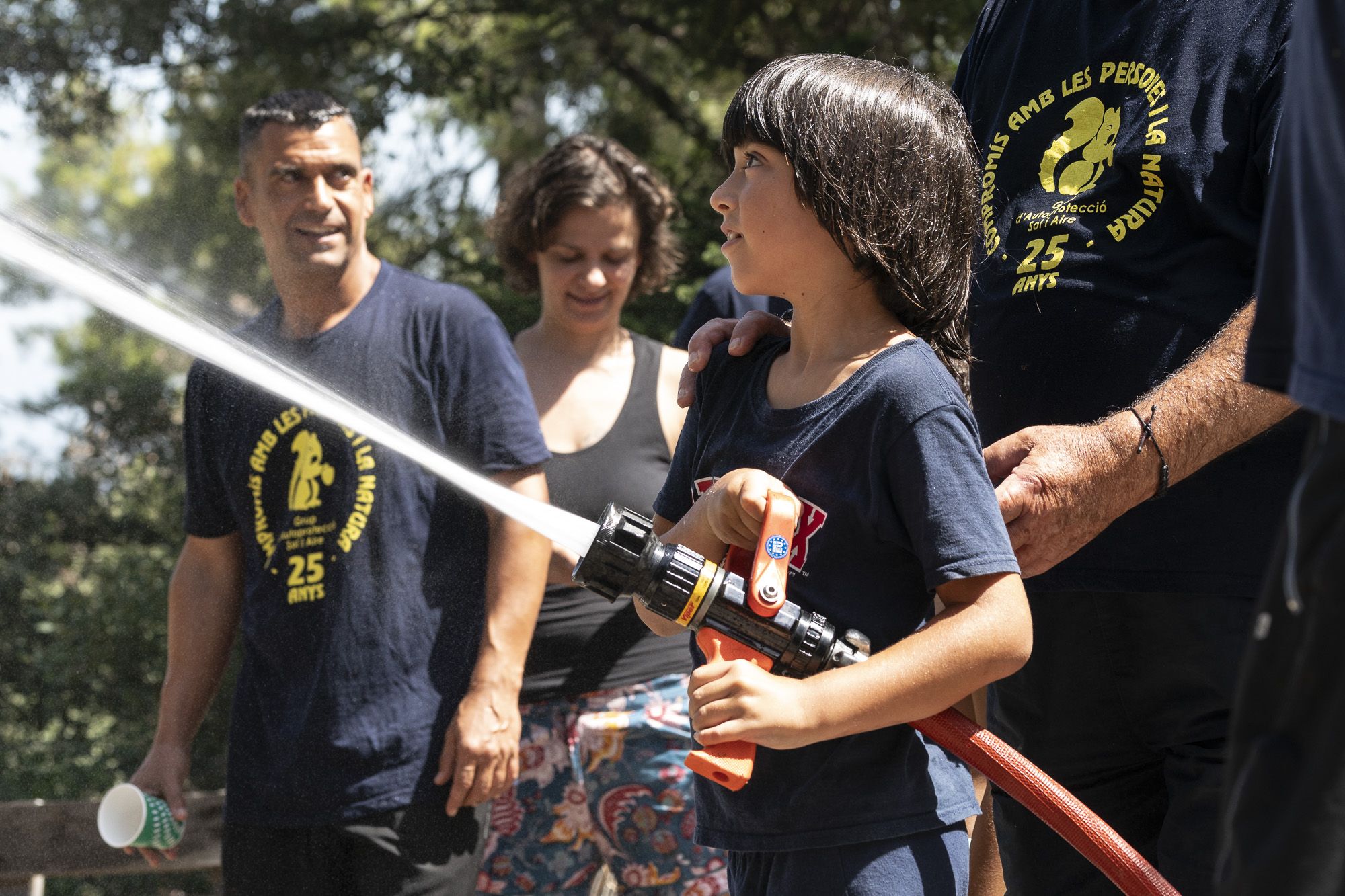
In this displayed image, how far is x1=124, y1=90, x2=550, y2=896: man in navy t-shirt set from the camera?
2904mm

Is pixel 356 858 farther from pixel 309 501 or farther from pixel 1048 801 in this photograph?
pixel 1048 801

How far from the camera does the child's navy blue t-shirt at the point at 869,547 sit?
1.77m

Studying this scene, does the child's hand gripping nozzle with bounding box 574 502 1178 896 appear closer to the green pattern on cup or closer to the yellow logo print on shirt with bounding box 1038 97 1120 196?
the yellow logo print on shirt with bounding box 1038 97 1120 196

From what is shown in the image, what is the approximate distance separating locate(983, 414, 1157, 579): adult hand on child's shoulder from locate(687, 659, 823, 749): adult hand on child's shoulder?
0.43m

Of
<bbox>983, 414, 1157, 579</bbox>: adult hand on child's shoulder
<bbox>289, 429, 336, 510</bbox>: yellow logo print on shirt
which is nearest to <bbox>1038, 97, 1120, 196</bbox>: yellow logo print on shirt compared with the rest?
<bbox>983, 414, 1157, 579</bbox>: adult hand on child's shoulder

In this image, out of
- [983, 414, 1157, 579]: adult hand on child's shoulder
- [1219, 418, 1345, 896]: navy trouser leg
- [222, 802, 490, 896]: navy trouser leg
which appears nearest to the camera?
[1219, 418, 1345, 896]: navy trouser leg

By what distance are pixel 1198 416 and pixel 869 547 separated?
1.74 feet

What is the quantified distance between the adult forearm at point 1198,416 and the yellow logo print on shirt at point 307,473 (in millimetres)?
1805

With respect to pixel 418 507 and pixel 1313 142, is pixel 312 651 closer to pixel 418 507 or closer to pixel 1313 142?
pixel 418 507

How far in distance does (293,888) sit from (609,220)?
2149mm

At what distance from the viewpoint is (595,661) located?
11.4ft

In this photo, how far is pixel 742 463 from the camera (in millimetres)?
1964

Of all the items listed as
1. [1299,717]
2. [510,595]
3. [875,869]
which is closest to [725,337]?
[875,869]

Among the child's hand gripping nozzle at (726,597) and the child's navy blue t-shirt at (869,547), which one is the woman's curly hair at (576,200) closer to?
the child's navy blue t-shirt at (869,547)
